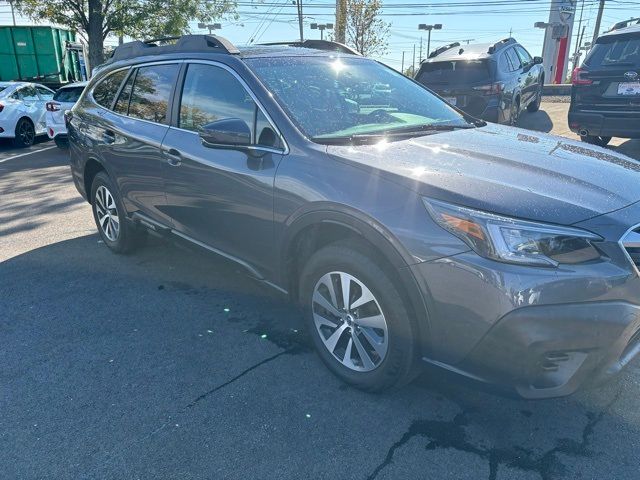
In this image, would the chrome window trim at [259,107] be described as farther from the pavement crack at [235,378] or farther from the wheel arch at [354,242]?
the pavement crack at [235,378]

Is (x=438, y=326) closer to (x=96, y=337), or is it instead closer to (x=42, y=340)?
(x=96, y=337)

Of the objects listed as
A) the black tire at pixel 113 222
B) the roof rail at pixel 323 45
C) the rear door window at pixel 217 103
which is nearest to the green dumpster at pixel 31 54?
the black tire at pixel 113 222

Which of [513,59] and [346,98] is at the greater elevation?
[513,59]

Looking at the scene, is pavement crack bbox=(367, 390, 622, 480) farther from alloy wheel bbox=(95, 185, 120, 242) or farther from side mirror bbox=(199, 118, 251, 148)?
alloy wheel bbox=(95, 185, 120, 242)

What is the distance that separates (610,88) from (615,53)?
1.70ft

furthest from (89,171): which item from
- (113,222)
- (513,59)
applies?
(513,59)

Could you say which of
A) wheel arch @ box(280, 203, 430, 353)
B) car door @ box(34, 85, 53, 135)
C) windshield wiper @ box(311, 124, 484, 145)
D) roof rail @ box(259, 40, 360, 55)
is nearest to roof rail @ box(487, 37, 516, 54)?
roof rail @ box(259, 40, 360, 55)

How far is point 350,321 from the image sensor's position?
9.02 ft

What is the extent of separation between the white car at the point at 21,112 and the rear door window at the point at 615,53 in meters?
12.1

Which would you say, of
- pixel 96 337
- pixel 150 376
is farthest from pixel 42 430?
pixel 96 337

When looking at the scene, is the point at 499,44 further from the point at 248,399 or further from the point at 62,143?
the point at 248,399

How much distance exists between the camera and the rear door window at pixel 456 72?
27.5ft

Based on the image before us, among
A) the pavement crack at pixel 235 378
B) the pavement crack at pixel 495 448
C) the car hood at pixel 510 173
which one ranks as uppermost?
the car hood at pixel 510 173

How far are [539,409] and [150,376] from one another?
214 cm
